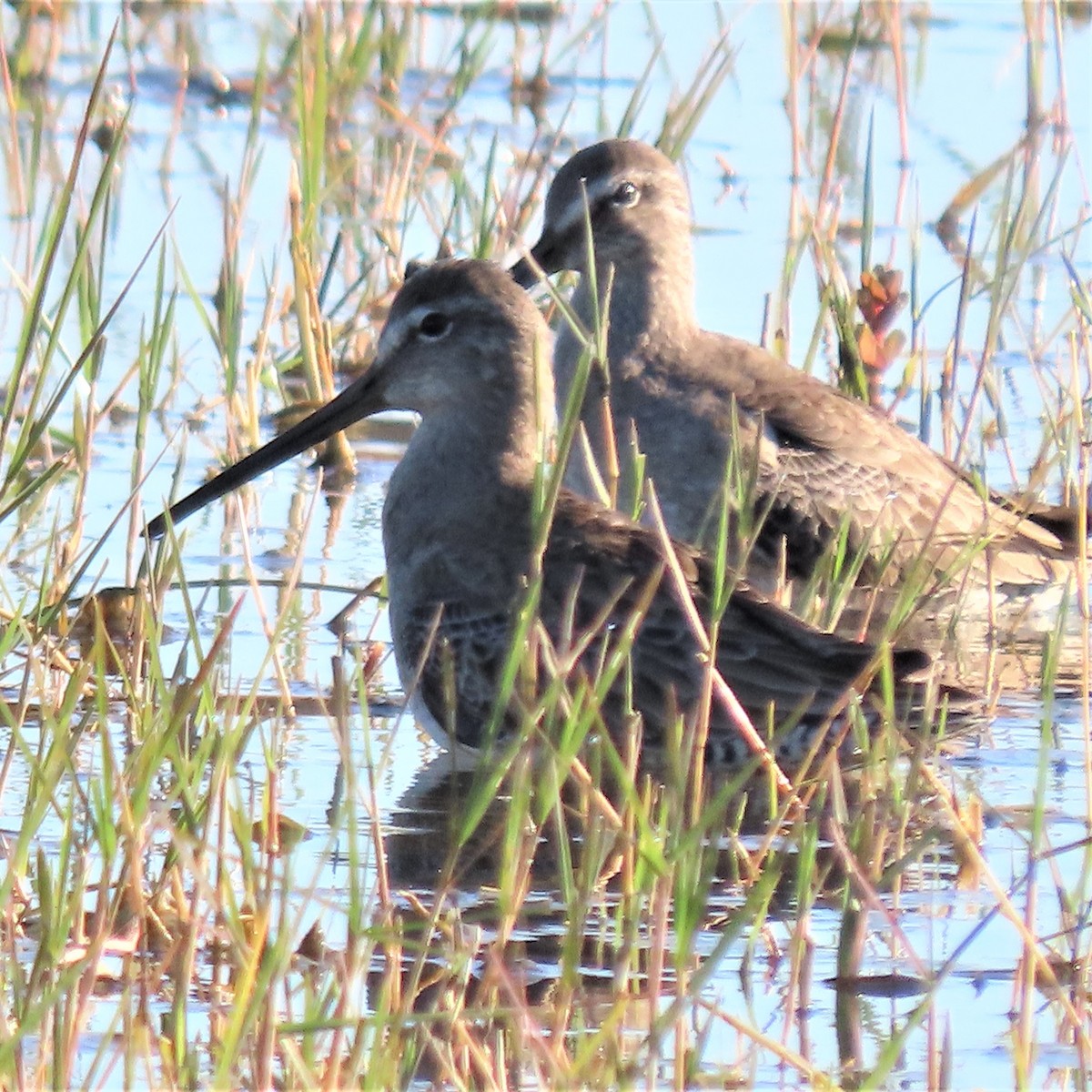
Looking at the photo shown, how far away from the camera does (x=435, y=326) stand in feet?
18.8

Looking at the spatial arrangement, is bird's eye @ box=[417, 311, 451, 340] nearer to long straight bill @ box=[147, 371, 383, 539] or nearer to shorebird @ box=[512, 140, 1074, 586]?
long straight bill @ box=[147, 371, 383, 539]

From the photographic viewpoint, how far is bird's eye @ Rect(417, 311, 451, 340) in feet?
18.7

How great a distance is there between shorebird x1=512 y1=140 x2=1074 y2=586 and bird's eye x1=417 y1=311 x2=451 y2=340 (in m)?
0.58

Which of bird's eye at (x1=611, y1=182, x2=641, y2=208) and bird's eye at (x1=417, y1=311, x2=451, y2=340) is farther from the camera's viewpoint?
bird's eye at (x1=611, y1=182, x2=641, y2=208)

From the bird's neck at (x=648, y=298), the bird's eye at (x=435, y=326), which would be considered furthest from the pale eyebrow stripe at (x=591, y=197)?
the bird's eye at (x=435, y=326)

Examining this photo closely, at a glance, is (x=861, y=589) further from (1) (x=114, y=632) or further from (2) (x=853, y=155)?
(2) (x=853, y=155)

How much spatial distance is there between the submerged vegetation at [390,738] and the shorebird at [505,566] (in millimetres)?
155

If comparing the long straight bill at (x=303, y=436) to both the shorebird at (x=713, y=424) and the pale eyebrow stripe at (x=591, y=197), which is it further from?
the pale eyebrow stripe at (x=591, y=197)

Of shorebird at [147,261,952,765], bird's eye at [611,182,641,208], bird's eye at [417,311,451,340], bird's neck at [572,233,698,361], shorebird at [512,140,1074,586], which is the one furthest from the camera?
bird's eye at [611,182,641,208]

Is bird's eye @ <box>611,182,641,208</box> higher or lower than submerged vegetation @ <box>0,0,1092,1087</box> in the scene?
higher

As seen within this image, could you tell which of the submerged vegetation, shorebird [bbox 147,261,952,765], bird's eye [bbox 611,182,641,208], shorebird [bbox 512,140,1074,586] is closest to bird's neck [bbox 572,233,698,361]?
shorebird [bbox 512,140,1074,586]

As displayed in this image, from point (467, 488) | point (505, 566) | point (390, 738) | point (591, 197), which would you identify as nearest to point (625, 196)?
point (591, 197)

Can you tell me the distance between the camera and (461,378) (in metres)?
5.75

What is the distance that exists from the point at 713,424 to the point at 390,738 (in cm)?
294
